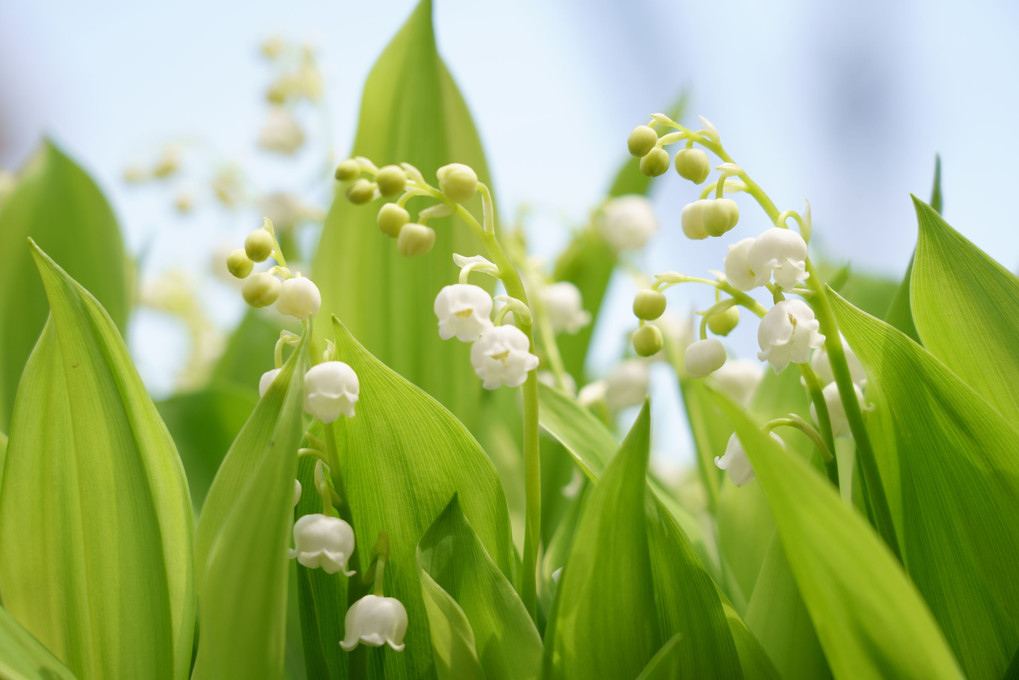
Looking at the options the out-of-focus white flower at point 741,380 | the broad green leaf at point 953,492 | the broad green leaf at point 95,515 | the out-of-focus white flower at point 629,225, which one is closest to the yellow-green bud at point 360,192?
the broad green leaf at point 95,515

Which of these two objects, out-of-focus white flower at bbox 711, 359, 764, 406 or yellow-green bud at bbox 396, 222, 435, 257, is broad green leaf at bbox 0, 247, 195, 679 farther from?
out-of-focus white flower at bbox 711, 359, 764, 406

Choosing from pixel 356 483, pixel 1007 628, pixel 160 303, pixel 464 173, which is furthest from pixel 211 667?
pixel 160 303

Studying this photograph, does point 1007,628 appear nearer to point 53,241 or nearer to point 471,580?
point 471,580

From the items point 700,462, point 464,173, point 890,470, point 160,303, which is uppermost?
point 464,173

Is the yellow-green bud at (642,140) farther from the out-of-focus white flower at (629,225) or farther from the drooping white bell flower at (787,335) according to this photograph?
the out-of-focus white flower at (629,225)

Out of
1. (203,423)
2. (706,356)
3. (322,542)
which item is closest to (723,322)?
(706,356)
